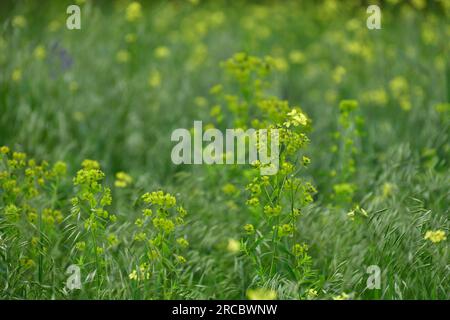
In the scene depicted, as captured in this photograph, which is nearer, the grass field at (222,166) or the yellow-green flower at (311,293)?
the yellow-green flower at (311,293)

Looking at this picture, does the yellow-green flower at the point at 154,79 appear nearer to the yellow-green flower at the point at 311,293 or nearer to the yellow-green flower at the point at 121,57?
the yellow-green flower at the point at 121,57

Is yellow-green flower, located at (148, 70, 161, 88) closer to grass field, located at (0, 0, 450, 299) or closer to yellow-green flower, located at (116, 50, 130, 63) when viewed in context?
grass field, located at (0, 0, 450, 299)

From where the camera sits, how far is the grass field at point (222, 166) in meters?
2.49

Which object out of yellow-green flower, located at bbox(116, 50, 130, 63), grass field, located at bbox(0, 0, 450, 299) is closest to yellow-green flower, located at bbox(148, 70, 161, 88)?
A: grass field, located at bbox(0, 0, 450, 299)

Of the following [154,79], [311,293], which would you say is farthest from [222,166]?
[154,79]

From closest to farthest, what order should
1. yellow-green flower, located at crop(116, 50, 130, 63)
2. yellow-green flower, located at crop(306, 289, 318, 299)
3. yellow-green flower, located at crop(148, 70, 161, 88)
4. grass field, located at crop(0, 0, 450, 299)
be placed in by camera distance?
yellow-green flower, located at crop(306, 289, 318, 299), grass field, located at crop(0, 0, 450, 299), yellow-green flower, located at crop(148, 70, 161, 88), yellow-green flower, located at crop(116, 50, 130, 63)

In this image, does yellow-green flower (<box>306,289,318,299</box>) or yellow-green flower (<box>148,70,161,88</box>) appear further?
yellow-green flower (<box>148,70,161,88</box>)

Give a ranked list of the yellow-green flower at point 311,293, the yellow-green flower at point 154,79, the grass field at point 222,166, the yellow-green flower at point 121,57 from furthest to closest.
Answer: the yellow-green flower at point 121,57 < the yellow-green flower at point 154,79 < the grass field at point 222,166 < the yellow-green flower at point 311,293

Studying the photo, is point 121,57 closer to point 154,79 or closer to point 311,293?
point 154,79

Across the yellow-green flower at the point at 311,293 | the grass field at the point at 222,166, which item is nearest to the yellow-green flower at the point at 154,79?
the grass field at the point at 222,166

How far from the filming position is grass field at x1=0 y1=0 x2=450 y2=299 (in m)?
2.49

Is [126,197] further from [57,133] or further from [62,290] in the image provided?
[62,290]

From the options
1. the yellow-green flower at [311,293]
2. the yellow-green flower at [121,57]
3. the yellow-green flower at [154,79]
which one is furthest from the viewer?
the yellow-green flower at [121,57]

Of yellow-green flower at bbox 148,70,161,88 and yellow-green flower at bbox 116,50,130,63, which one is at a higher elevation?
yellow-green flower at bbox 116,50,130,63
